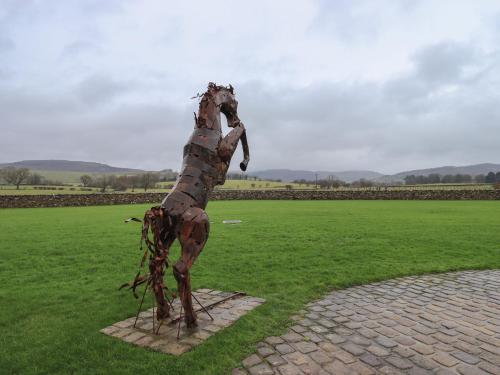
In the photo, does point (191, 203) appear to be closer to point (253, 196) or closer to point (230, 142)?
point (230, 142)

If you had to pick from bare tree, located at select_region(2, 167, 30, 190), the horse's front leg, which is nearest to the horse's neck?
the horse's front leg

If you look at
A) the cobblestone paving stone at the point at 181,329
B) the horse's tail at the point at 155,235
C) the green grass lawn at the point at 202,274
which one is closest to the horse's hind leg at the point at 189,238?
the horse's tail at the point at 155,235

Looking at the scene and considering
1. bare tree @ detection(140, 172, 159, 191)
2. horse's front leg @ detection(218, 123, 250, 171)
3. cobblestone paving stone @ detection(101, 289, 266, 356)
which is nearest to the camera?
cobblestone paving stone @ detection(101, 289, 266, 356)

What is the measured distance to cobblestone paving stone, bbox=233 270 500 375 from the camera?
4043 mm

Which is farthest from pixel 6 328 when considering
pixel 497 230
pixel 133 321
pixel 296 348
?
pixel 497 230

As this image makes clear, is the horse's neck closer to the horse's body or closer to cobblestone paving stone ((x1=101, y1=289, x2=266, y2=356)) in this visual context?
the horse's body

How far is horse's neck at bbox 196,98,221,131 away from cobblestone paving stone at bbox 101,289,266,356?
287cm

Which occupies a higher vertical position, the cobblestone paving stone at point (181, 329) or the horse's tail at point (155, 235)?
the horse's tail at point (155, 235)

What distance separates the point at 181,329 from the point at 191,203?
1827 millimetres

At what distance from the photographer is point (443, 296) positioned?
6652 millimetres

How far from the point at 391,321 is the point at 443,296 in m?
1.92

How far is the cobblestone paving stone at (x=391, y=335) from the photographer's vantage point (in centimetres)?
404

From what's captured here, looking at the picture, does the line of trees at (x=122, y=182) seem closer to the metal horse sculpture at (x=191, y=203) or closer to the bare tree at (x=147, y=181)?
the bare tree at (x=147, y=181)

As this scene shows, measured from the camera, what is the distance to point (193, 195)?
4859mm
